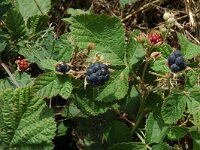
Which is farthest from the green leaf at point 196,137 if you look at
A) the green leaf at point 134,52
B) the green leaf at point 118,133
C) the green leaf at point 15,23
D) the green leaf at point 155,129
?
the green leaf at point 15,23

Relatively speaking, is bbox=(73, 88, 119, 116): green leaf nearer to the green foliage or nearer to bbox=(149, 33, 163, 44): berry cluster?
bbox=(149, 33, 163, 44): berry cluster

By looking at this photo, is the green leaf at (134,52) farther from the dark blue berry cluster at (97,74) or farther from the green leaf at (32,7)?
the green leaf at (32,7)

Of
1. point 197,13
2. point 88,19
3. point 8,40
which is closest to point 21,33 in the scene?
point 8,40

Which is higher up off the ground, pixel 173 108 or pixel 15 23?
pixel 15 23

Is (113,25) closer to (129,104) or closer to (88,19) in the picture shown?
(88,19)

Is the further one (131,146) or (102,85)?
(131,146)

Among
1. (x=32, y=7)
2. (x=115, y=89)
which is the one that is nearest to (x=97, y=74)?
(x=115, y=89)

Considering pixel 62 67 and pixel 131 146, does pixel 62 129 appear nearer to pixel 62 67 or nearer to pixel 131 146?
pixel 131 146
